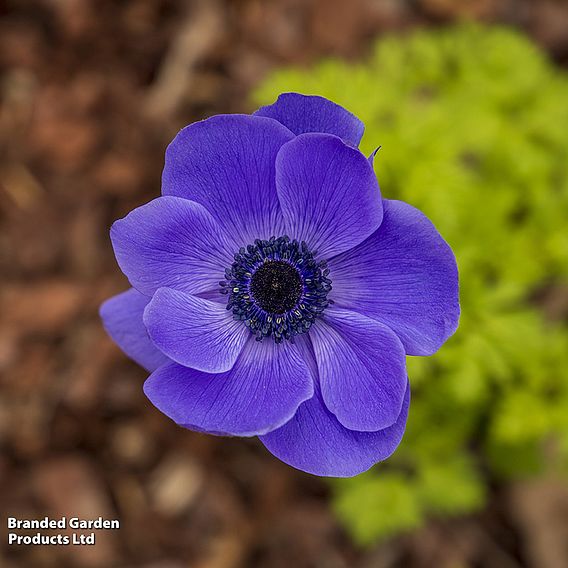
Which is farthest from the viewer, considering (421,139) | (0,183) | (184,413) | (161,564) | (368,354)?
(0,183)

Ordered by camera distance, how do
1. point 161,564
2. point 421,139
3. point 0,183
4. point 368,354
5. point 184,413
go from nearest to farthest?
point 184,413
point 368,354
point 421,139
point 161,564
point 0,183

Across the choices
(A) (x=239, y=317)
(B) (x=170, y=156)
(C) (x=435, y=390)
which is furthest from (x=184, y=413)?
(C) (x=435, y=390)

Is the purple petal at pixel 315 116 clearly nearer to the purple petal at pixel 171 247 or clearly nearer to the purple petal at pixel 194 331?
the purple petal at pixel 171 247

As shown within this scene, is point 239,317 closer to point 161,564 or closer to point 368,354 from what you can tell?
point 368,354

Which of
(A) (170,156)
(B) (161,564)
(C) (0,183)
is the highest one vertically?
(A) (170,156)

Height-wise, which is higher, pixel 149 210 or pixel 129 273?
pixel 149 210

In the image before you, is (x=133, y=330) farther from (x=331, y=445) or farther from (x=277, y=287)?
(x=331, y=445)
